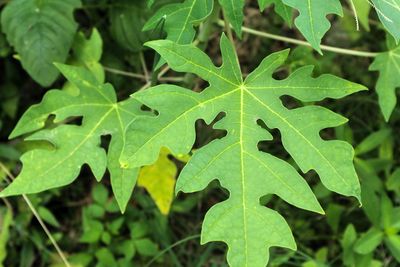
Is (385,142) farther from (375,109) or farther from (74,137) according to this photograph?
(74,137)

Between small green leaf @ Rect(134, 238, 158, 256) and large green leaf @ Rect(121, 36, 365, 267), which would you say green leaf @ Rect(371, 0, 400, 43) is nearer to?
large green leaf @ Rect(121, 36, 365, 267)

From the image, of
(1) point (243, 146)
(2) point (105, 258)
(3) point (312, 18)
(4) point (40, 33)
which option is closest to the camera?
(3) point (312, 18)

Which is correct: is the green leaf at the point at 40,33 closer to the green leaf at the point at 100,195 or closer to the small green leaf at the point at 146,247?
the green leaf at the point at 100,195

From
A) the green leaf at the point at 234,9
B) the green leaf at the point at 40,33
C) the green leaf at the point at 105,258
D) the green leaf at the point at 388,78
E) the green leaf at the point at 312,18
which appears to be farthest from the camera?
the green leaf at the point at 105,258

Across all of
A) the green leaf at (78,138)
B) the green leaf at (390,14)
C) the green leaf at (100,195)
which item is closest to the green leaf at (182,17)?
the green leaf at (78,138)

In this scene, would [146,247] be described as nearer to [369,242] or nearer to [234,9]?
[369,242]

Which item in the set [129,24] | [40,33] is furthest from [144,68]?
[40,33]
